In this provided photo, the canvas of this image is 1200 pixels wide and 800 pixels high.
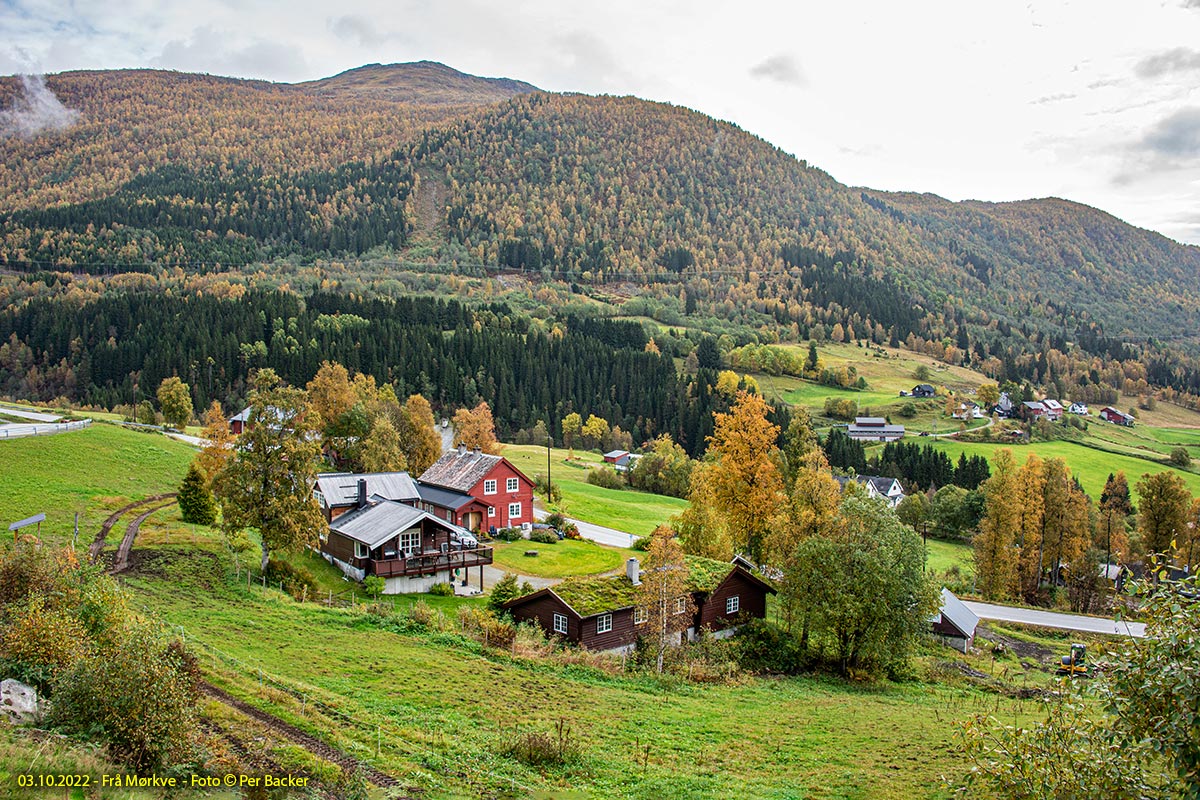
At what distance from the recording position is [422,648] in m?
28.2

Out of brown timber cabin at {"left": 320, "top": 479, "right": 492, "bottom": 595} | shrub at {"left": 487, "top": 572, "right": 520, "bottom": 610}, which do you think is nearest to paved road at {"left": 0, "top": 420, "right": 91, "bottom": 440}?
brown timber cabin at {"left": 320, "top": 479, "right": 492, "bottom": 595}

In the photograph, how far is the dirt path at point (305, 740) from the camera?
605 inches

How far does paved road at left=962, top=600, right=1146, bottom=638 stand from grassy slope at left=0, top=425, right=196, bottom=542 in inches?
2205

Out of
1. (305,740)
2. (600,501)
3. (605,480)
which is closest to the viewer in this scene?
(305,740)

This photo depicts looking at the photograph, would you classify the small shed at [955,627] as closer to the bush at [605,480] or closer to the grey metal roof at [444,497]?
the grey metal roof at [444,497]

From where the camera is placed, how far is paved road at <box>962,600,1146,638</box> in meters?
48.9

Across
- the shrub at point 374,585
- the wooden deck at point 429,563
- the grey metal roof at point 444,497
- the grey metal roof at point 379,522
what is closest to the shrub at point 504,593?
the wooden deck at point 429,563

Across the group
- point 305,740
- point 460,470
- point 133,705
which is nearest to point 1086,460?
point 460,470

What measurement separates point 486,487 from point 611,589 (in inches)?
917

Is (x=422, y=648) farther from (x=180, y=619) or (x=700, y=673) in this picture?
(x=700, y=673)

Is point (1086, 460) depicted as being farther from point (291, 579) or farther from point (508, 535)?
point (291, 579)

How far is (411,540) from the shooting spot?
42469 mm

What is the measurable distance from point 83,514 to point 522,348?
12084cm

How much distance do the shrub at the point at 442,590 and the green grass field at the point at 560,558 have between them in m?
6.46
